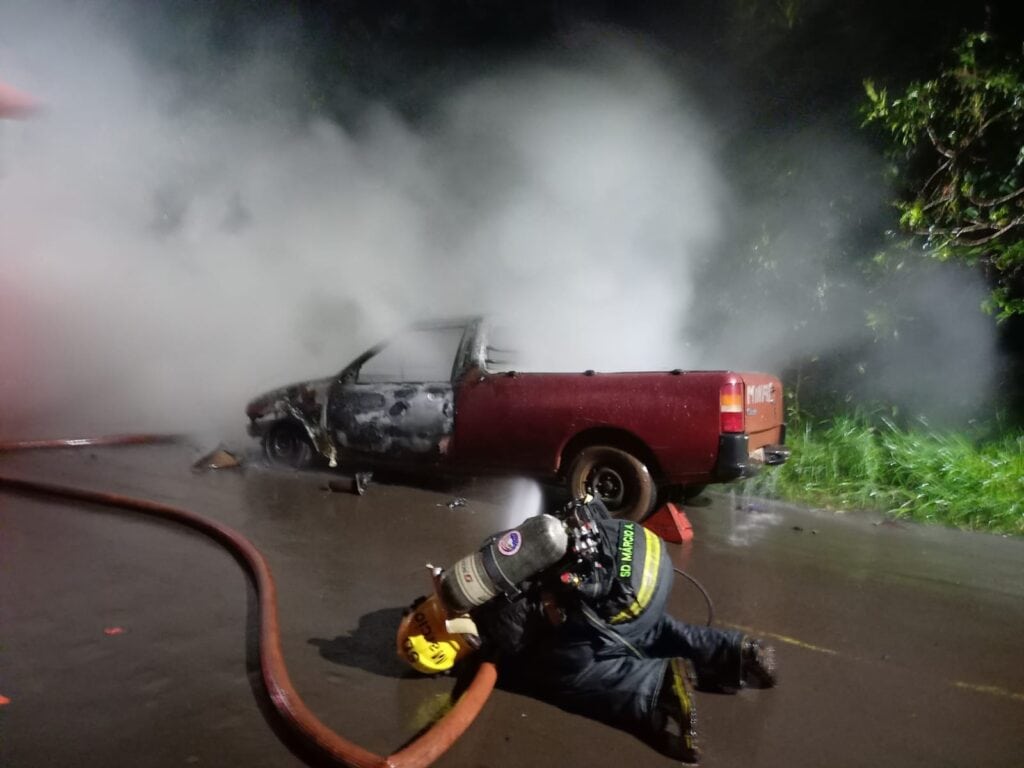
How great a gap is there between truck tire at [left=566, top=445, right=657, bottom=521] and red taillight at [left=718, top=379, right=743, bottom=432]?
66 cm

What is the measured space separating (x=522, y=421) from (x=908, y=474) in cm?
350

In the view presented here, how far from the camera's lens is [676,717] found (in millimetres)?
2299

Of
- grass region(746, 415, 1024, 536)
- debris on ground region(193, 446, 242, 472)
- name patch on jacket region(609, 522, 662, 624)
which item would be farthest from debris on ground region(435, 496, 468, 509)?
name patch on jacket region(609, 522, 662, 624)

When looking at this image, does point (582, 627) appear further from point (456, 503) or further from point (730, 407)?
point (456, 503)

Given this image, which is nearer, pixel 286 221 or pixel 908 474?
pixel 908 474

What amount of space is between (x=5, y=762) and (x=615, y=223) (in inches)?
292

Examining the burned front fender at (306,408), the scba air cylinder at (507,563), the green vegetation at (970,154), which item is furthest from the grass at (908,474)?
the scba air cylinder at (507,563)

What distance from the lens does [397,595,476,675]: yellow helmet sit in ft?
8.46

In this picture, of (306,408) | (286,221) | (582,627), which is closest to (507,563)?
(582,627)

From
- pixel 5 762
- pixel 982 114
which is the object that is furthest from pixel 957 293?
pixel 5 762

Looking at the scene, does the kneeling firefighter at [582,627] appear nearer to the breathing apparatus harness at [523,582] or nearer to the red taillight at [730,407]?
the breathing apparatus harness at [523,582]

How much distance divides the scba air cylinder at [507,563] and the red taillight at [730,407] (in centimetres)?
239

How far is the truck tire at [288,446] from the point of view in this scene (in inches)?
262

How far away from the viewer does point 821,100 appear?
7.14 m
